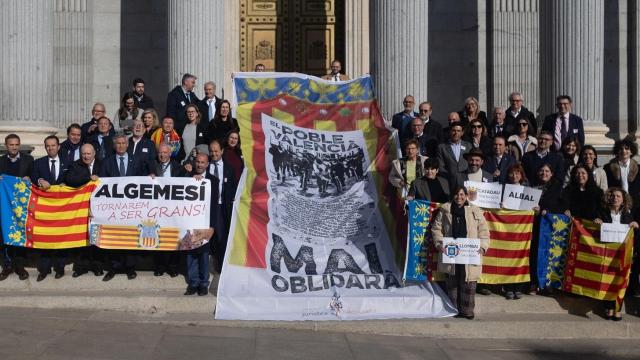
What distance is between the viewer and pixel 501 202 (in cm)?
1439

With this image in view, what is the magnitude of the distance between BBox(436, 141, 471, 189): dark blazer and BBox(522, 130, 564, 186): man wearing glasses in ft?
3.12

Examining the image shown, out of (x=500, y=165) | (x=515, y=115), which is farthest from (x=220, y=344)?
(x=515, y=115)

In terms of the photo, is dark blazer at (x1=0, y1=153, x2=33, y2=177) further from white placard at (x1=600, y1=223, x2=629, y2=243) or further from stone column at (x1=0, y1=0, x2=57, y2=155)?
white placard at (x1=600, y1=223, x2=629, y2=243)

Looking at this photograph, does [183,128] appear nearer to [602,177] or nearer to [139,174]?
[139,174]

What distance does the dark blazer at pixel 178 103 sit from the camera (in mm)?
16703

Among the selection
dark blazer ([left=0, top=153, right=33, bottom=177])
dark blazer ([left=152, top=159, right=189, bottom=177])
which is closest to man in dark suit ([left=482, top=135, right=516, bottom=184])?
dark blazer ([left=152, top=159, right=189, bottom=177])

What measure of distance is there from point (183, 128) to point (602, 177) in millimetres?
6674

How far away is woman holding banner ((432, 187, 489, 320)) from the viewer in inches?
531

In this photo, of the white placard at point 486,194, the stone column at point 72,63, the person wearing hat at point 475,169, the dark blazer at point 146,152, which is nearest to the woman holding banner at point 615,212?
the white placard at point 486,194

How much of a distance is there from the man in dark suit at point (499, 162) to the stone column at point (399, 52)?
323 cm

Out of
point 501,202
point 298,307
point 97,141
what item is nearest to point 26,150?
point 97,141

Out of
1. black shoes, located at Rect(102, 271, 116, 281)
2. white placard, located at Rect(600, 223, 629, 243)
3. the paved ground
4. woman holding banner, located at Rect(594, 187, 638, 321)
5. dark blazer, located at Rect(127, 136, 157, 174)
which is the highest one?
dark blazer, located at Rect(127, 136, 157, 174)

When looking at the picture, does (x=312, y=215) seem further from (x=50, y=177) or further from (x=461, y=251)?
(x=50, y=177)

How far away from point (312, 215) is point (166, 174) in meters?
2.26
